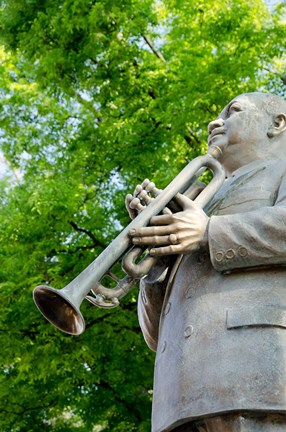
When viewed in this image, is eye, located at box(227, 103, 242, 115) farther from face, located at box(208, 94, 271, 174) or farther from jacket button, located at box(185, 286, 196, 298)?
jacket button, located at box(185, 286, 196, 298)

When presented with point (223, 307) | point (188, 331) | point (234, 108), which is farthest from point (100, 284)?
point (234, 108)

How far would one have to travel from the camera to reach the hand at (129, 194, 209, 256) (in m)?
3.37

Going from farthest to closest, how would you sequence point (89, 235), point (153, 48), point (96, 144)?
point (153, 48)
point (96, 144)
point (89, 235)

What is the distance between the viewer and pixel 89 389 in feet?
35.3

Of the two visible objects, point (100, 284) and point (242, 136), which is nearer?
point (100, 284)

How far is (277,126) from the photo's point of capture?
159 inches

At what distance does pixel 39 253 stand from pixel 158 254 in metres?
7.17

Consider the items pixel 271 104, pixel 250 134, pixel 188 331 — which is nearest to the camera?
pixel 188 331

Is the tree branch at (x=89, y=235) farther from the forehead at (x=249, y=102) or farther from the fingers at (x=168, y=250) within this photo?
the fingers at (x=168, y=250)

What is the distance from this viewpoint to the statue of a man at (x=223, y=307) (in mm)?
3072

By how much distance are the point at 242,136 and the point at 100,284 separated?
42.3 inches

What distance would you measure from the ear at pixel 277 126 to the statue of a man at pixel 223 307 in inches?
6.9

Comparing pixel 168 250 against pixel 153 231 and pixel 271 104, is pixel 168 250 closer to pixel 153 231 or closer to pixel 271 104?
pixel 153 231

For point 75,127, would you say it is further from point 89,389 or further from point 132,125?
point 89,389
